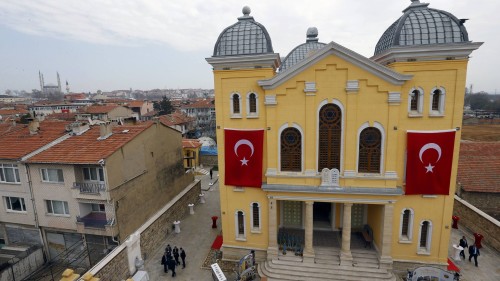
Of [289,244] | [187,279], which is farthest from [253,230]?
[187,279]

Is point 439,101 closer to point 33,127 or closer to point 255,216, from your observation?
point 255,216

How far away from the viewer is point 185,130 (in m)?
62.1

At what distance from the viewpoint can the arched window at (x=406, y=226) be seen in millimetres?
16698

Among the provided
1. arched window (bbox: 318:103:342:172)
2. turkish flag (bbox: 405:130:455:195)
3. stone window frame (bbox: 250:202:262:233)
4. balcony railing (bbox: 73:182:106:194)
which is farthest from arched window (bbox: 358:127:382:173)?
balcony railing (bbox: 73:182:106:194)

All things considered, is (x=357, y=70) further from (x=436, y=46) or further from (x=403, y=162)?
(x=403, y=162)

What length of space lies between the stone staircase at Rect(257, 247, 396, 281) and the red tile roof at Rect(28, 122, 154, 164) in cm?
1252

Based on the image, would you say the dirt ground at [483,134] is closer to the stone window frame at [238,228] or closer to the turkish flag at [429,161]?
the turkish flag at [429,161]

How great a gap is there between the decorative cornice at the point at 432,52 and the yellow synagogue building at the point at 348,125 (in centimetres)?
5

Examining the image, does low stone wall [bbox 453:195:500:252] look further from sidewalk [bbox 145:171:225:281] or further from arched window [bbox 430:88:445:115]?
sidewalk [bbox 145:171:225:281]

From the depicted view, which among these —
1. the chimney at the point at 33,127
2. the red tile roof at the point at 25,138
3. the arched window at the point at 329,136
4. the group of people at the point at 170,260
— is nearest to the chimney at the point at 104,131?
the red tile roof at the point at 25,138

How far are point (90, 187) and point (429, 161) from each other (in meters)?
20.6

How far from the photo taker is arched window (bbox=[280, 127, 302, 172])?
55.0 feet

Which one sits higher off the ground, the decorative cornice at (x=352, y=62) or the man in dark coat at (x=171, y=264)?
the decorative cornice at (x=352, y=62)

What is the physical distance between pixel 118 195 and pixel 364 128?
16.0 metres
